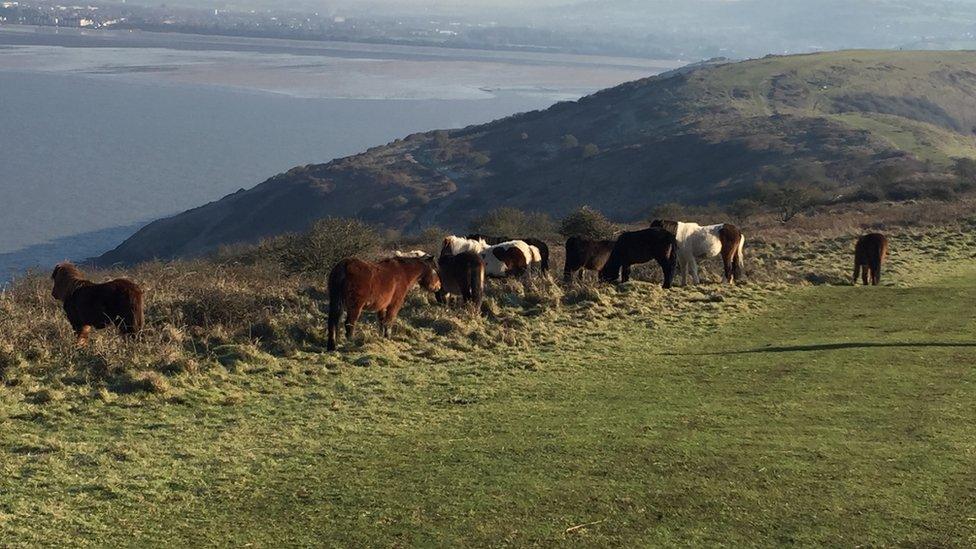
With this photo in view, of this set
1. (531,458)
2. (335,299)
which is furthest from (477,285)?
(531,458)

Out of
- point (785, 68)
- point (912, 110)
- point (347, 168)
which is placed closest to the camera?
point (347, 168)

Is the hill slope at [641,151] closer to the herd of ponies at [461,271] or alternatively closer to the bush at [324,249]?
the bush at [324,249]

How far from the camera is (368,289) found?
1366cm

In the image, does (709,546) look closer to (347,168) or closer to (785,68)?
(347,168)

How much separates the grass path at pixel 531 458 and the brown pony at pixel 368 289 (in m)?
1.40

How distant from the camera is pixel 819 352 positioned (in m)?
13.6

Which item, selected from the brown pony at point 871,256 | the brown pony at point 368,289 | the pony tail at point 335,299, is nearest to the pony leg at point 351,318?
Answer: the brown pony at point 368,289

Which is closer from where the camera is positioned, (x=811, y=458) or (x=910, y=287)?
(x=811, y=458)

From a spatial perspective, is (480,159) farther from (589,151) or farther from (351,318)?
(351,318)

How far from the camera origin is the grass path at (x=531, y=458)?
7.28 meters

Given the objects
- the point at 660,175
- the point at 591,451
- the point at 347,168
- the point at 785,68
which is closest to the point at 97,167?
the point at 347,168

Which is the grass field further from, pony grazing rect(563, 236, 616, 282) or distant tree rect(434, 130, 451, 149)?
distant tree rect(434, 130, 451, 149)

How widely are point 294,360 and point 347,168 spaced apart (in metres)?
94.0

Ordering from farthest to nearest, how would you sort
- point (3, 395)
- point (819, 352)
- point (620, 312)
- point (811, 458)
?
point (620, 312)
point (819, 352)
point (3, 395)
point (811, 458)
